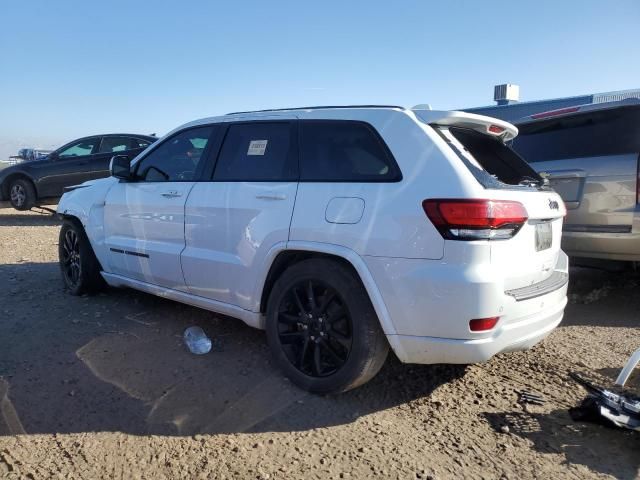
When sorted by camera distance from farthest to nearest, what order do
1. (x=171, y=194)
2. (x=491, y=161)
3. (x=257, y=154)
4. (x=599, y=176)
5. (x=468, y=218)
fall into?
(x=599, y=176) < (x=171, y=194) < (x=257, y=154) < (x=491, y=161) < (x=468, y=218)

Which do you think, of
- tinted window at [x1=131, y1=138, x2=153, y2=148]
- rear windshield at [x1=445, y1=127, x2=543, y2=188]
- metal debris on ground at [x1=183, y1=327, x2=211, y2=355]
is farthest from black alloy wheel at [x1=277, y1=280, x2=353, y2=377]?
tinted window at [x1=131, y1=138, x2=153, y2=148]

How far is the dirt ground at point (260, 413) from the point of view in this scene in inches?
97.8

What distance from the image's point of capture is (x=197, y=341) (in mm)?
3867

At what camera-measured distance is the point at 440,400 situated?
3117 millimetres

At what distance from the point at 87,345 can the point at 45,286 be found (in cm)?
214

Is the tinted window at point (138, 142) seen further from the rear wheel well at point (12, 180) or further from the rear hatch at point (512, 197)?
the rear hatch at point (512, 197)

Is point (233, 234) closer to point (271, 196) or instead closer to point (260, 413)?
point (271, 196)

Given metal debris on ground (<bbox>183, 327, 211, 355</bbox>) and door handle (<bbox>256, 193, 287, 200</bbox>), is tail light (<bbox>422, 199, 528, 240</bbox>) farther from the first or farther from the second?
metal debris on ground (<bbox>183, 327, 211, 355</bbox>)

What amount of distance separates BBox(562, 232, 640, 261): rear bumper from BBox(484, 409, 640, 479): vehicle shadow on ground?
2.09m

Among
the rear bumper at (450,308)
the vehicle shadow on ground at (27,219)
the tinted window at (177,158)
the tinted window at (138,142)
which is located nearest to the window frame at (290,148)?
the tinted window at (177,158)

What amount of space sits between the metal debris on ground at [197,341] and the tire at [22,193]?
8.96 m

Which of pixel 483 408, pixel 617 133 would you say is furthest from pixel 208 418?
pixel 617 133

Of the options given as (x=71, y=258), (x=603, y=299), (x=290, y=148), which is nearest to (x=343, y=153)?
(x=290, y=148)

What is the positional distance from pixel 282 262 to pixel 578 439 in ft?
6.50
